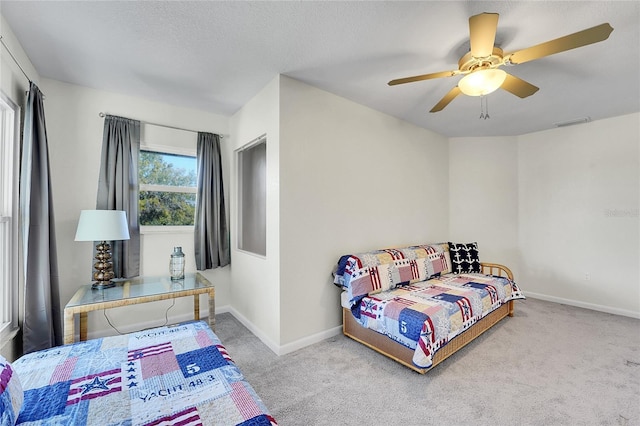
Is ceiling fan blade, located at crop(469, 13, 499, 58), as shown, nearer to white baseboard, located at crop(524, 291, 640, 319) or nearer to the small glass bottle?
the small glass bottle

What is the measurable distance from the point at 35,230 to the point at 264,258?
181cm

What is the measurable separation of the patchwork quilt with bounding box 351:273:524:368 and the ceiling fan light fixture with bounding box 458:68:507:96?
1777mm

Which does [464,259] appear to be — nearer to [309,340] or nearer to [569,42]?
[309,340]

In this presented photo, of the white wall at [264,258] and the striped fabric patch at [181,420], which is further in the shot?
the white wall at [264,258]

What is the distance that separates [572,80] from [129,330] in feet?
17.1

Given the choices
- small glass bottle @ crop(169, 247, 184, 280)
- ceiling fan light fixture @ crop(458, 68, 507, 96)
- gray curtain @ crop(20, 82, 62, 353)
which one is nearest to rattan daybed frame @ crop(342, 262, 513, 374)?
small glass bottle @ crop(169, 247, 184, 280)

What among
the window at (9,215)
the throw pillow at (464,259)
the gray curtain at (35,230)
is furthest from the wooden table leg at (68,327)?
the throw pillow at (464,259)

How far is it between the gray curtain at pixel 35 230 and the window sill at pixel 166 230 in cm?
90

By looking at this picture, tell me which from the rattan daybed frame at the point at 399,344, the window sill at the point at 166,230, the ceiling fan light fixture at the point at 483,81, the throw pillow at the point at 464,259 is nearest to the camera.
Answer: the ceiling fan light fixture at the point at 483,81

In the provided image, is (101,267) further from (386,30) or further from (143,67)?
(386,30)

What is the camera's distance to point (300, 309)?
8.80 ft

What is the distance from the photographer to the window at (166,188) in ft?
10.2

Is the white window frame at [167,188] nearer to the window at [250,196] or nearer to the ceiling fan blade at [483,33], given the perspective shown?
the window at [250,196]

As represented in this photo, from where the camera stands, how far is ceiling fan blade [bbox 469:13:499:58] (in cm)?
154
